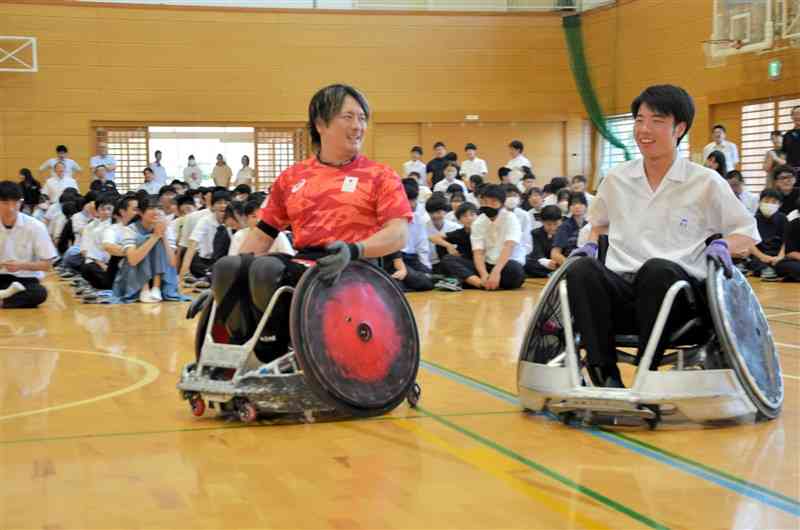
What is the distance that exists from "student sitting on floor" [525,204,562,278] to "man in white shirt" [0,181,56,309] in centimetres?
555

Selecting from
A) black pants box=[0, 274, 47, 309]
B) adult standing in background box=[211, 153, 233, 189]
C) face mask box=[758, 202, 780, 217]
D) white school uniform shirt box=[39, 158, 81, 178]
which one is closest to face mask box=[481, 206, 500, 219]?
face mask box=[758, 202, 780, 217]

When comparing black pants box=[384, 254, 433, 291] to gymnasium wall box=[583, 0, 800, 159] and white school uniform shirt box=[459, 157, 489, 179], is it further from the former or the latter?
white school uniform shirt box=[459, 157, 489, 179]

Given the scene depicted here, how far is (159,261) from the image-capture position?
33.9 ft

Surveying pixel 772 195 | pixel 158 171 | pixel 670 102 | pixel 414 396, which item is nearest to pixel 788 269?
pixel 772 195

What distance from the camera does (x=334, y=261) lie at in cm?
443

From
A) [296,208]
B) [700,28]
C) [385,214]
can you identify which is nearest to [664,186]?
[385,214]

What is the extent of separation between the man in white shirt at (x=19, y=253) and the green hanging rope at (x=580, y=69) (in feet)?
42.7

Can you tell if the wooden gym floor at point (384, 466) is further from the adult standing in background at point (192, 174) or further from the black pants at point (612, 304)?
the adult standing in background at point (192, 174)

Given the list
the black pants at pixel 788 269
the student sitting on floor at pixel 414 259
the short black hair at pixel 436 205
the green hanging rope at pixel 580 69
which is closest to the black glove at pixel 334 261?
the student sitting on floor at pixel 414 259

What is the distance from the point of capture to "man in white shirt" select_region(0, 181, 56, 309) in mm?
9336

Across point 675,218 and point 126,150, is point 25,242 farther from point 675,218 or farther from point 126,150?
point 126,150

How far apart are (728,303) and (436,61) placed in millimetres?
17623

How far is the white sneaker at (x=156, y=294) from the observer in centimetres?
1033

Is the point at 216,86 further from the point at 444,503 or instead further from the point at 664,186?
the point at 444,503
